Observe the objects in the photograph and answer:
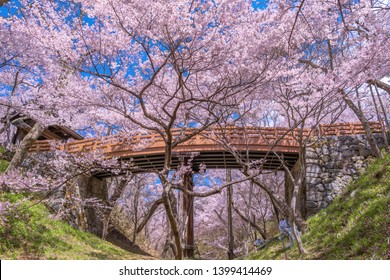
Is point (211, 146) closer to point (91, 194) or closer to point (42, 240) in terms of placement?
point (91, 194)

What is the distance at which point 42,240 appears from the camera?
26.9 ft

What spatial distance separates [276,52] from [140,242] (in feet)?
46.0

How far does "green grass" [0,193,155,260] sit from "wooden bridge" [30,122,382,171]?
3263 mm

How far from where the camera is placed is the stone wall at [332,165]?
11773mm

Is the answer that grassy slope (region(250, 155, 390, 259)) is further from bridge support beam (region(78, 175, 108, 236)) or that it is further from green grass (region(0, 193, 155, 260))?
bridge support beam (region(78, 175, 108, 236))

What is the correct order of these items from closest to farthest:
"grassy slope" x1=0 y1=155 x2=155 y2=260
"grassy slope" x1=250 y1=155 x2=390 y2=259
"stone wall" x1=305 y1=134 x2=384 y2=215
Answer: "grassy slope" x1=250 y1=155 x2=390 y2=259 → "grassy slope" x1=0 y1=155 x2=155 y2=260 → "stone wall" x1=305 y1=134 x2=384 y2=215

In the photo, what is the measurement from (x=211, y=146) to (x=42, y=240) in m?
7.05

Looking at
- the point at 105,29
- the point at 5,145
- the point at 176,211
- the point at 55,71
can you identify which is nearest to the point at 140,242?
the point at 176,211

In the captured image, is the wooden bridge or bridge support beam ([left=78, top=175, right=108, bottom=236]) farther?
bridge support beam ([left=78, top=175, right=108, bottom=236])

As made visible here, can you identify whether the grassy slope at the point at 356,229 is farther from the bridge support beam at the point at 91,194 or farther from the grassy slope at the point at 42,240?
the bridge support beam at the point at 91,194

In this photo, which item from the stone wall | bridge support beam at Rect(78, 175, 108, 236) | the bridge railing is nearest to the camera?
the stone wall

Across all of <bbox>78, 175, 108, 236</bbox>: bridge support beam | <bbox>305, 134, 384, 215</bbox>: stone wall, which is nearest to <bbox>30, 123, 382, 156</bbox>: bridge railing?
<bbox>305, 134, 384, 215</bbox>: stone wall

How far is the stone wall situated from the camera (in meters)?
11.8

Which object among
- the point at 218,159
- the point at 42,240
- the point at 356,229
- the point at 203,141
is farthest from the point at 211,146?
the point at 356,229
